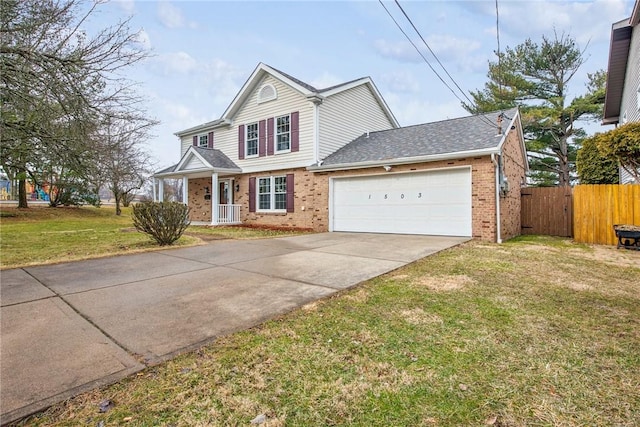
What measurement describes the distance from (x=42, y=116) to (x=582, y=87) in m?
26.2

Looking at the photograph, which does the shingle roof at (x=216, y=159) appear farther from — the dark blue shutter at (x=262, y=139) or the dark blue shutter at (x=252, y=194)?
the dark blue shutter at (x=262, y=139)

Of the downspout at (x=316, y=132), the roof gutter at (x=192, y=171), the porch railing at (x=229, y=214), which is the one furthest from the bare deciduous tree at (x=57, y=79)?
the porch railing at (x=229, y=214)

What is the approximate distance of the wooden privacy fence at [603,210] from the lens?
8.75 meters

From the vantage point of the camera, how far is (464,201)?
9789 millimetres

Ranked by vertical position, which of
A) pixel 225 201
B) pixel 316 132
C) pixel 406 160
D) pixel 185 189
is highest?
pixel 316 132

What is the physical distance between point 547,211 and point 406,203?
560 cm

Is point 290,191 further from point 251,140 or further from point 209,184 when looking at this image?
point 209,184

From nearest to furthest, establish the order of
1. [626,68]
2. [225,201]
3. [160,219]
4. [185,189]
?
[160,219] → [626,68] → [225,201] → [185,189]

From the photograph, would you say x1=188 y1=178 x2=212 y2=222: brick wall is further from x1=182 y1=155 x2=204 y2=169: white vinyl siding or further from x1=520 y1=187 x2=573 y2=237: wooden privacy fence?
x1=520 y1=187 x2=573 y2=237: wooden privacy fence

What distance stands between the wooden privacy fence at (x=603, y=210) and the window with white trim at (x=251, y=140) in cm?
1260

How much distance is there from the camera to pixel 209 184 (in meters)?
18.0

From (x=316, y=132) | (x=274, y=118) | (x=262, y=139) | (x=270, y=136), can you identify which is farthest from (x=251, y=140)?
(x=316, y=132)

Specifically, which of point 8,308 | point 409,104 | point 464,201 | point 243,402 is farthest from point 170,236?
point 409,104

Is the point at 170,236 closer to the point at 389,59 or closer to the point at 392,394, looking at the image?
the point at 392,394
